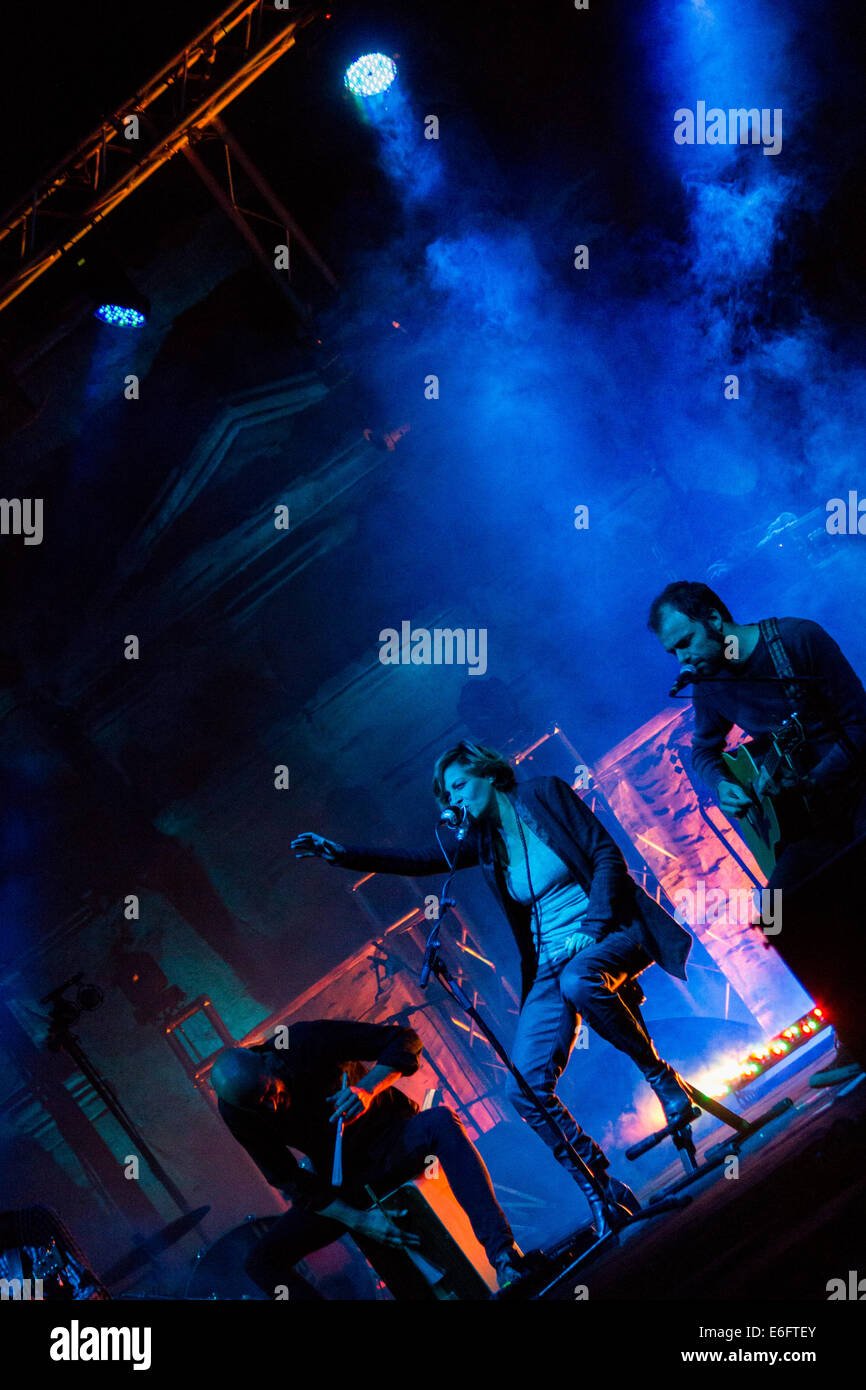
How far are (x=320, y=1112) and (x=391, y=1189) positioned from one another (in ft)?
1.48

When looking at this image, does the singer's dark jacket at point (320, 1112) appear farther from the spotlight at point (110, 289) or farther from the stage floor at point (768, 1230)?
the spotlight at point (110, 289)

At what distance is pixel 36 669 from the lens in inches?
405

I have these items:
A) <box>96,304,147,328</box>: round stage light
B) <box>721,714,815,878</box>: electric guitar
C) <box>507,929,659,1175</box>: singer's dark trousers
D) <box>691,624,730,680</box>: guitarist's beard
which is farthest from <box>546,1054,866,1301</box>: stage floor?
<box>96,304,147,328</box>: round stage light

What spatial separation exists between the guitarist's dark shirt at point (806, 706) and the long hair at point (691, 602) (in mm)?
246

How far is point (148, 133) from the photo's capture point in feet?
22.4

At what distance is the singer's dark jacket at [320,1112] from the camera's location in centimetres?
344

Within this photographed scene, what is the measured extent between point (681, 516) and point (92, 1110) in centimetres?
1144

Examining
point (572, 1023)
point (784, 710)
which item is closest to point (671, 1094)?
point (572, 1023)

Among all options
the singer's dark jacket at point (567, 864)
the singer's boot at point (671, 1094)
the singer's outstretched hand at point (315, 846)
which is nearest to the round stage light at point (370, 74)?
the singer's dark jacket at point (567, 864)

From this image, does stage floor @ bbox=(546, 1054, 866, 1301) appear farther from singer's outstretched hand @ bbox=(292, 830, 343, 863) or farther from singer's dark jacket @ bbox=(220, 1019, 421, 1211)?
→ singer's outstretched hand @ bbox=(292, 830, 343, 863)

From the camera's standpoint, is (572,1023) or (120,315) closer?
(572,1023)

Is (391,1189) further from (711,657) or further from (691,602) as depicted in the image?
(691,602)

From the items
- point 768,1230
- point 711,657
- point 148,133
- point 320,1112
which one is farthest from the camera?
point 148,133
